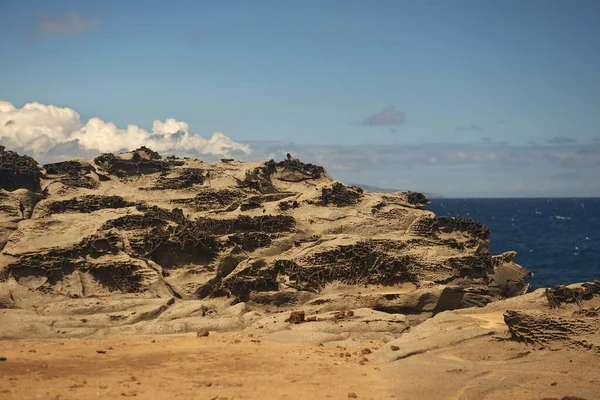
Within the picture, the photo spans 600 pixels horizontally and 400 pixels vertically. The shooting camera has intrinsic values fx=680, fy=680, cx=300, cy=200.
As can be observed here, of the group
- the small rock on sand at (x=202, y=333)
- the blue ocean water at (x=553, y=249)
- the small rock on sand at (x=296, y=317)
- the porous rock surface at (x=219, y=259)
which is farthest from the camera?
the blue ocean water at (x=553, y=249)

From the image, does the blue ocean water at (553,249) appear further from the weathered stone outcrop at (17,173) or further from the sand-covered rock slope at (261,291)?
the weathered stone outcrop at (17,173)

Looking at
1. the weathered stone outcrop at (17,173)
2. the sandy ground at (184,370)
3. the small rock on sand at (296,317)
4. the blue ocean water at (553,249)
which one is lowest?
the blue ocean water at (553,249)

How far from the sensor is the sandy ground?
15.6m

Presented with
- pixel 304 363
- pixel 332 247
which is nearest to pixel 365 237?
pixel 332 247

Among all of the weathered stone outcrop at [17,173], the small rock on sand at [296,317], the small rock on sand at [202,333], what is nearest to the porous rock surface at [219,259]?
the weathered stone outcrop at [17,173]

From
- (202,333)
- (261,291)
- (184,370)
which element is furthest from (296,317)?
(184,370)

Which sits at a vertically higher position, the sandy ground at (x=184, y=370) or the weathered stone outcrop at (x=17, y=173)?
the weathered stone outcrop at (x=17, y=173)

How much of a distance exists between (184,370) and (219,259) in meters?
10.3

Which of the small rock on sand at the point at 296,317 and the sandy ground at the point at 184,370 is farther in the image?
the small rock on sand at the point at 296,317

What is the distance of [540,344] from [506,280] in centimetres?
1213

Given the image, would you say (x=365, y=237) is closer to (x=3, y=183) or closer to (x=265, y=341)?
Answer: (x=265, y=341)

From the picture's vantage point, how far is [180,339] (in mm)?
21281

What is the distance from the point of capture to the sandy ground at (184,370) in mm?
15602

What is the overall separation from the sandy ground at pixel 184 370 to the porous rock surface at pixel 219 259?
1.68m
